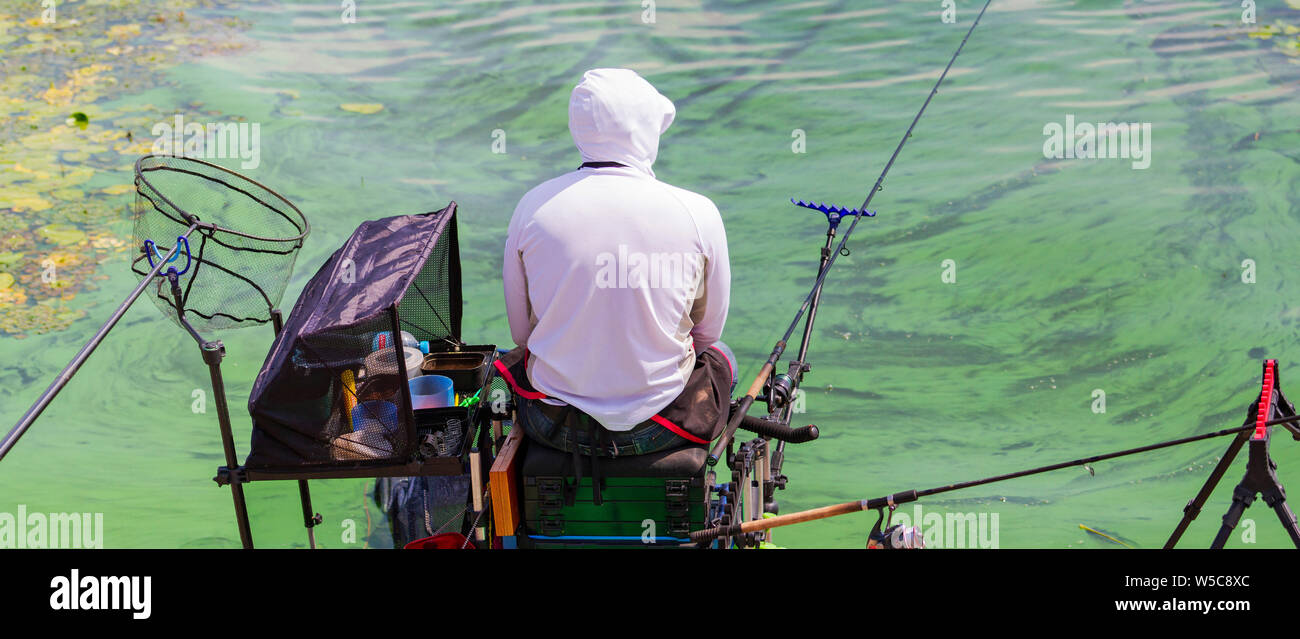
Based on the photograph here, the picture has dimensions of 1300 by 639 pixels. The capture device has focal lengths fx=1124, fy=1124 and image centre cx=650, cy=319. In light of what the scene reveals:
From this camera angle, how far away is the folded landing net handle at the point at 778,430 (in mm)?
2617

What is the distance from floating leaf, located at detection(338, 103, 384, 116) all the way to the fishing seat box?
6053 mm

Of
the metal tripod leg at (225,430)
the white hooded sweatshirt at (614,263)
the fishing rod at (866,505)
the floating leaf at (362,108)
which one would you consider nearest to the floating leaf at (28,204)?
the floating leaf at (362,108)

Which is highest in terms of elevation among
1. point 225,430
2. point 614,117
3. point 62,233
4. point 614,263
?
point 62,233

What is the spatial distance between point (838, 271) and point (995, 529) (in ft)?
8.00

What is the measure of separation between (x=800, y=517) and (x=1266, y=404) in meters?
0.96

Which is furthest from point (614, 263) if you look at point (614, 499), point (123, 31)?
point (123, 31)

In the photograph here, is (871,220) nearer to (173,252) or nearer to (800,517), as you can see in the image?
(800,517)

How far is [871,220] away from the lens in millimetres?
6836

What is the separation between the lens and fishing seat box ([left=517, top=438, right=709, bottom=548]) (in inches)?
103

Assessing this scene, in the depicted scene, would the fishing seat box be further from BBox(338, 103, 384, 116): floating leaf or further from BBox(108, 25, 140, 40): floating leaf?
BBox(108, 25, 140, 40): floating leaf

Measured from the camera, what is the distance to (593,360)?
8.32 feet

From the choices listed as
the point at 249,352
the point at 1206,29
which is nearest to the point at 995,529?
the point at 249,352

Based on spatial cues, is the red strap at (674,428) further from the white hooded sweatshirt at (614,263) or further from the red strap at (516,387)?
the red strap at (516,387)

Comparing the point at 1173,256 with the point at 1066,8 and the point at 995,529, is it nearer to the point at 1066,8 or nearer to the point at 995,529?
the point at 995,529
